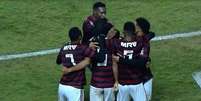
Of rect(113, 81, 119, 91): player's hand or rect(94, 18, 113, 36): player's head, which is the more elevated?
rect(94, 18, 113, 36): player's head

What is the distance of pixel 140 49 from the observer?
541 inches

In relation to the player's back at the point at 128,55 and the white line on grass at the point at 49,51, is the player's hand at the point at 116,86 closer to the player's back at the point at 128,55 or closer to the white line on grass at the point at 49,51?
the player's back at the point at 128,55

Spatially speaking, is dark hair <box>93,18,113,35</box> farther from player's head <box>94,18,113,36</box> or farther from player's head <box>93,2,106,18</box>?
player's head <box>93,2,106,18</box>

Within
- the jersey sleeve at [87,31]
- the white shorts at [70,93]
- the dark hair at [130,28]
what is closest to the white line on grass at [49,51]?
the jersey sleeve at [87,31]

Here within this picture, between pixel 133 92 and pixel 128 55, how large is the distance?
712 millimetres

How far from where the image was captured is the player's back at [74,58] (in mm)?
13734

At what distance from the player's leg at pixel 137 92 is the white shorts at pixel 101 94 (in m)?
0.47

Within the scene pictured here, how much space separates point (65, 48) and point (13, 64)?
455 centimetres

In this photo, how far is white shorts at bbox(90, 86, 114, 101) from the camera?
14.0 m

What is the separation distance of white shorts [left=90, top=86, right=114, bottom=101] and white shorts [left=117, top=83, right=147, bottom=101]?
1.04ft

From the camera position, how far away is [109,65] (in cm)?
1399

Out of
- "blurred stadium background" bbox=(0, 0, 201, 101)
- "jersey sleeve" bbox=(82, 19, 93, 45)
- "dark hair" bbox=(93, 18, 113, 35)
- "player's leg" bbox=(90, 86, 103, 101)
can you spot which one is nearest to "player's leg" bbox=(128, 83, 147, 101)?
"player's leg" bbox=(90, 86, 103, 101)

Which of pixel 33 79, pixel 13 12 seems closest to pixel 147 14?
pixel 13 12

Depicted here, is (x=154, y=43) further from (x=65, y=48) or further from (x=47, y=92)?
(x=65, y=48)
